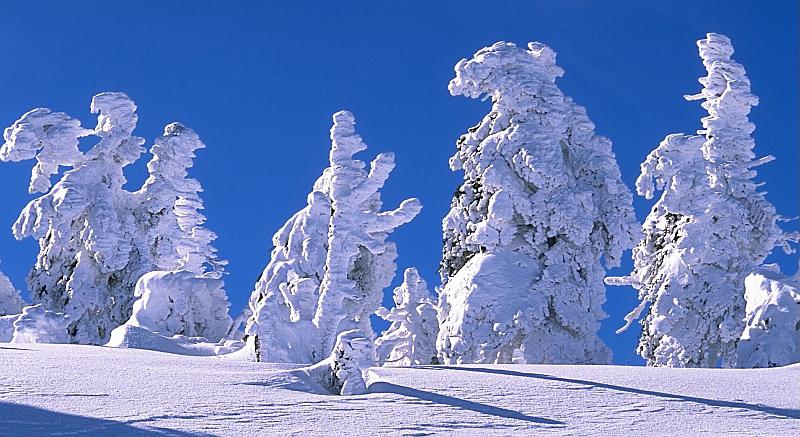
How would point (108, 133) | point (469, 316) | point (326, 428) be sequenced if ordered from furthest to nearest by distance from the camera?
point (108, 133), point (469, 316), point (326, 428)

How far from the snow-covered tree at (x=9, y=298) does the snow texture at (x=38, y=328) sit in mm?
8330

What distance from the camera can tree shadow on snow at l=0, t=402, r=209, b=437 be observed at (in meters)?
9.03

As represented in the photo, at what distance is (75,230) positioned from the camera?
3047cm

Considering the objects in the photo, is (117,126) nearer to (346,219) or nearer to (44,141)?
(44,141)

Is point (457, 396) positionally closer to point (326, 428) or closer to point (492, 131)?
point (326, 428)

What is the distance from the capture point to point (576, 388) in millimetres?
12461

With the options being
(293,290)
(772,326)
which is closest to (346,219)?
(293,290)

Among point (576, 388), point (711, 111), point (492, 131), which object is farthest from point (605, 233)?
point (576, 388)

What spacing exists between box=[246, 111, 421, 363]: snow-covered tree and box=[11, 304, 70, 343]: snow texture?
4.87m

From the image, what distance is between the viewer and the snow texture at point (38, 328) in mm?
22984

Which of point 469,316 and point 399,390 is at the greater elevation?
point 469,316

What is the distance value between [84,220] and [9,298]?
4046 millimetres

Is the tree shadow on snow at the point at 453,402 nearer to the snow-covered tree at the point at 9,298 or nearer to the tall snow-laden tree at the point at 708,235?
the tall snow-laden tree at the point at 708,235

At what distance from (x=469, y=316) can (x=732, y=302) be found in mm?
7597
